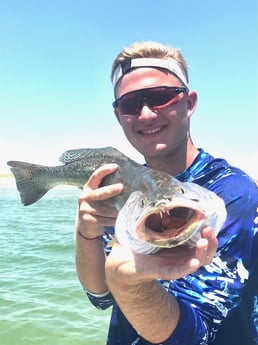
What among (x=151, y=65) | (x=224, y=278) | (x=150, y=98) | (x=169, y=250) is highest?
(x=151, y=65)

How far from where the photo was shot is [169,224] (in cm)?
172

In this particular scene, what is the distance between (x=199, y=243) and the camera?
1.76m

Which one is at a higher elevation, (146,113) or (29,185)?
(146,113)

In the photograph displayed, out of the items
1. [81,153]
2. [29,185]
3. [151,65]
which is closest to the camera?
[151,65]

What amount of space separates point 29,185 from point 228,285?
2.11 meters

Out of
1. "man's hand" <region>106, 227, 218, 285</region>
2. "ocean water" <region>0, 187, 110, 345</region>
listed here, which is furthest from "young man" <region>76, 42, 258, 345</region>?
"ocean water" <region>0, 187, 110, 345</region>

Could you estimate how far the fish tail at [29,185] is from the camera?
3.85 meters

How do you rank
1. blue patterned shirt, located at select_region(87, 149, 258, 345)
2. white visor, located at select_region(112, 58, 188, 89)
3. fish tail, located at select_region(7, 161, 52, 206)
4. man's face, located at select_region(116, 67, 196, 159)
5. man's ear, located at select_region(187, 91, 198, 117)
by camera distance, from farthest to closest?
fish tail, located at select_region(7, 161, 52, 206)
man's ear, located at select_region(187, 91, 198, 117)
white visor, located at select_region(112, 58, 188, 89)
man's face, located at select_region(116, 67, 196, 159)
blue patterned shirt, located at select_region(87, 149, 258, 345)

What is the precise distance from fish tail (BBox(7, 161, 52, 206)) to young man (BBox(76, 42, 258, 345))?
37.6 inches

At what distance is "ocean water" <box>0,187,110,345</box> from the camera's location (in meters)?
6.52

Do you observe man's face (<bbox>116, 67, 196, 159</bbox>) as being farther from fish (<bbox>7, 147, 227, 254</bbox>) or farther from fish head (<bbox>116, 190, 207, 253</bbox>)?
fish head (<bbox>116, 190, 207, 253</bbox>)

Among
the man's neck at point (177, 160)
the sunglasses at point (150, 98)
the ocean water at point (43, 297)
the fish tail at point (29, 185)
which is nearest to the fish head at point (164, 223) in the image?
the man's neck at point (177, 160)

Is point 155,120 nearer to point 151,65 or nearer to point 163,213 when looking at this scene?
point 151,65

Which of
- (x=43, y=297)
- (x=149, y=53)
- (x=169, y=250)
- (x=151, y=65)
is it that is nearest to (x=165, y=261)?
(x=169, y=250)
